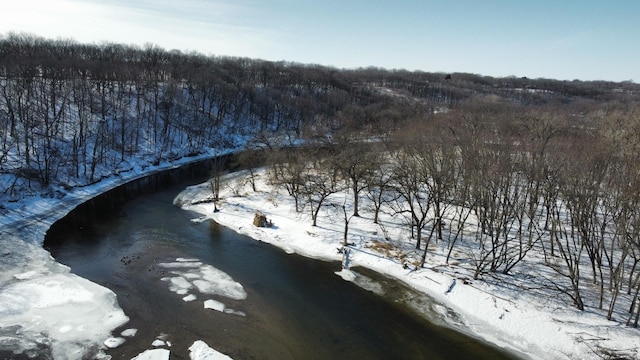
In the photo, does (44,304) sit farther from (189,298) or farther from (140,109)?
(140,109)

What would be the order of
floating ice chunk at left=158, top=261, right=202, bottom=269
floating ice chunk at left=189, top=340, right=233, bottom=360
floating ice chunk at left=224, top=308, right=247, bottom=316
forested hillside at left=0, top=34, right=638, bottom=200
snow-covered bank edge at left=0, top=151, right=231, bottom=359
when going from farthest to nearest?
forested hillside at left=0, top=34, right=638, bottom=200 → floating ice chunk at left=158, top=261, right=202, bottom=269 → floating ice chunk at left=224, top=308, right=247, bottom=316 → snow-covered bank edge at left=0, top=151, right=231, bottom=359 → floating ice chunk at left=189, top=340, right=233, bottom=360

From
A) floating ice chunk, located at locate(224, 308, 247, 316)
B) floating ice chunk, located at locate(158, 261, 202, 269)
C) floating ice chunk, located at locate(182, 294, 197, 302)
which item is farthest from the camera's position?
→ floating ice chunk, located at locate(158, 261, 202, 269)

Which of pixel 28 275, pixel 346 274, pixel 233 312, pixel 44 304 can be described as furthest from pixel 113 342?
A: pixel 346 274

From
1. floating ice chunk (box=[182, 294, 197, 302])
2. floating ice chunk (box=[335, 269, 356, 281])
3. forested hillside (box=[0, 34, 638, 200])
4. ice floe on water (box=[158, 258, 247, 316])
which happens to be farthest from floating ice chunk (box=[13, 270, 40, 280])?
floating ice chunk (box=[335, 269, 356, 281])

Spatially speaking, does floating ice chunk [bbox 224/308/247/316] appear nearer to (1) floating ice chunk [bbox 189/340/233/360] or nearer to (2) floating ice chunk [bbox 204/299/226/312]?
(2) floating ice chunk [bbox 204/299/226/312]

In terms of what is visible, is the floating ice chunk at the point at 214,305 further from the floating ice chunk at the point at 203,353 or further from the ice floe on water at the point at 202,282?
the floating ice chunk at the point at 203,353

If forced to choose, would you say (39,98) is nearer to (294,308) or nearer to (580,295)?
(294,308)

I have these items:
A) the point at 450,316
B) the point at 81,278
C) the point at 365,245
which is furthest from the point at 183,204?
the point at 450,316
